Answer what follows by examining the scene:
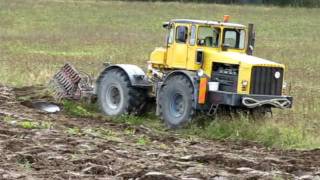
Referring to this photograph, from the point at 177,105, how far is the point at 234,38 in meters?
1.83

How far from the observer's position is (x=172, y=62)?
13750 mm

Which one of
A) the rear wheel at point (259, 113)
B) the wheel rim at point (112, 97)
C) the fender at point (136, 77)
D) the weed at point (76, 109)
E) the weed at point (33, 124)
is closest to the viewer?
the weed at point (33, 124)

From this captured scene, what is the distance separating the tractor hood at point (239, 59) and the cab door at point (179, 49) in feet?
2.35

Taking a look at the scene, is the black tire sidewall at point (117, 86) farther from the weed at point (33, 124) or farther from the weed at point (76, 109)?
the weed at point (33, 124)

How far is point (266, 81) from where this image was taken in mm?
12594

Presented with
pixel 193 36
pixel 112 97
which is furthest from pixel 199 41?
pixel 112 97

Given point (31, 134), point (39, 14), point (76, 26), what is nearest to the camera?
point (31, 134)

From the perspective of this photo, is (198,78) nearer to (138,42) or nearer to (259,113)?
(259,113)

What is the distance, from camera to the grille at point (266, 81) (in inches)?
491

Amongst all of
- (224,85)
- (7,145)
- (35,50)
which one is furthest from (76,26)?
(7,145)

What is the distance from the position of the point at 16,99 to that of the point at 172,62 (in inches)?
157

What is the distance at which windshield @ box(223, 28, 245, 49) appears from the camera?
44.2 ft

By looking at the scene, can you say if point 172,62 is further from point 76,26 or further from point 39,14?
point 39,14

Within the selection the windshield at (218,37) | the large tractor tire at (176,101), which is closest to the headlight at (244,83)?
the large tractor tire at (176,101)
